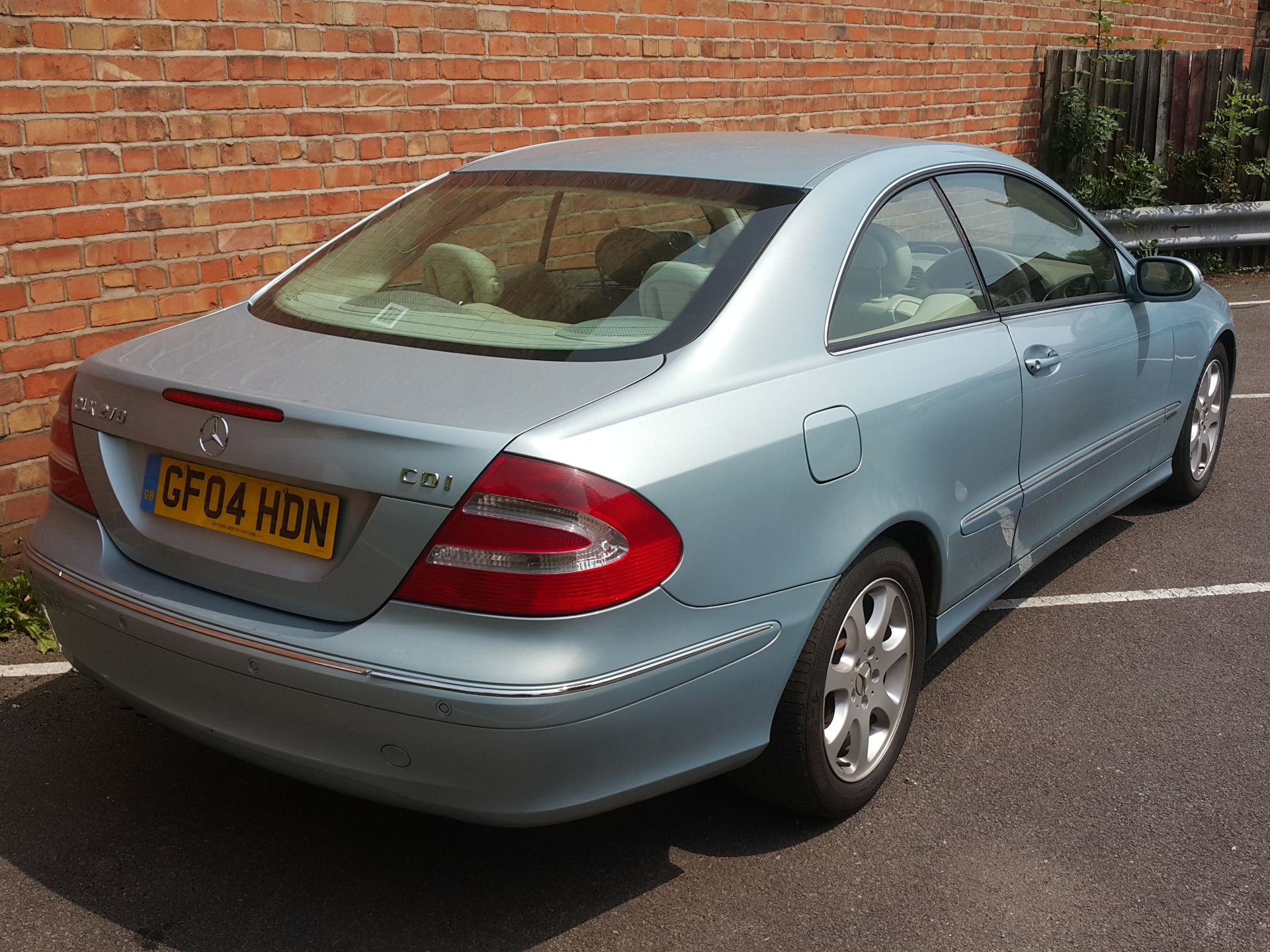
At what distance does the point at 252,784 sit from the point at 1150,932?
6.87 ft

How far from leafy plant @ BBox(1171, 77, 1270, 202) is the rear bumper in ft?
33.6

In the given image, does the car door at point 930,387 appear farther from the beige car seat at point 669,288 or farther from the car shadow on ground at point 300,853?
the car shadow on ground at point 300,853

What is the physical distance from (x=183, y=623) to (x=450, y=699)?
2.06 feet

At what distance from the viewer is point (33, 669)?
3.97 meters

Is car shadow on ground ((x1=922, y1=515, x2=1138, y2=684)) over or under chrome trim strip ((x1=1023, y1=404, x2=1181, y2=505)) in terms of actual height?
under

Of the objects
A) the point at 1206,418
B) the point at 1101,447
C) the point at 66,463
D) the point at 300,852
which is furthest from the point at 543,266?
the point at 1206,418

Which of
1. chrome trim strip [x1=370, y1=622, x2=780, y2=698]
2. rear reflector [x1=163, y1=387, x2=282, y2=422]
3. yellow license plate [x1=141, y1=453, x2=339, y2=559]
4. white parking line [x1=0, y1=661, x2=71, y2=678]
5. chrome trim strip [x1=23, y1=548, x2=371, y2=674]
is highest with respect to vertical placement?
rear reflector [x1=163, y1=387, x2=282, y2=422]

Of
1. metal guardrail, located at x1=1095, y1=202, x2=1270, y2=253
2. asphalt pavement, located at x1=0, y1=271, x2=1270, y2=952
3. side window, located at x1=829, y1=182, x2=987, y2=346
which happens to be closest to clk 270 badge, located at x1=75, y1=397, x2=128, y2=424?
asphalt pavement, located at x1=0, y1=271, x2=1270, y2=952

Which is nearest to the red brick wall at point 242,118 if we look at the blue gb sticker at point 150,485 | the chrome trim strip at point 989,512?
the blue gb sticker at point 150,485

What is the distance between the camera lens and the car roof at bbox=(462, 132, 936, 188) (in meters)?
3.31

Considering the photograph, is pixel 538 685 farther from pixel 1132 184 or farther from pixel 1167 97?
pixel 1167 97

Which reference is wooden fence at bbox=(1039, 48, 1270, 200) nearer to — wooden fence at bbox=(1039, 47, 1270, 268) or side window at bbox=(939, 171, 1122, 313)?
wooden fence at bbox=(1039, 47, 1270, 268)

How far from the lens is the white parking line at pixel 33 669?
3.93m

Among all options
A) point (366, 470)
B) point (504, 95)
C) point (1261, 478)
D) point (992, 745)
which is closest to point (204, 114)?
point (504, 95)
